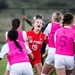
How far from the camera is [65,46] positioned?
1065cm

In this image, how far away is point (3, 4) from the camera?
41.5m

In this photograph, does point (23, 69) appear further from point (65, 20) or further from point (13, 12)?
point (13, 12)

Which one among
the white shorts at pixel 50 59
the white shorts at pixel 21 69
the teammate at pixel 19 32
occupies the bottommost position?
the white shorts at pixel 50 59

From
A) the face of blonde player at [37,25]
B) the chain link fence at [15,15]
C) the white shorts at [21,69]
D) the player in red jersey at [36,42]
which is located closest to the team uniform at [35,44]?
the player in red jersey at [36,42]

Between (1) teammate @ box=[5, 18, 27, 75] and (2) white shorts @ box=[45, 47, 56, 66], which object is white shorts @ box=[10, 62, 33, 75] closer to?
(1) teammate @ box=[5, 18, 27, 75]

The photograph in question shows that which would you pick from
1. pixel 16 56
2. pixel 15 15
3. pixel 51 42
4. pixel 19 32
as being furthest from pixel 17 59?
pixel 15 15

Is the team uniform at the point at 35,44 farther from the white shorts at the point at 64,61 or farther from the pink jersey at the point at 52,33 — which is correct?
the white shorts at the point at 64,61

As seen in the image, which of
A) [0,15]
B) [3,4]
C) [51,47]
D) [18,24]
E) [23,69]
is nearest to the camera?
[23,69]

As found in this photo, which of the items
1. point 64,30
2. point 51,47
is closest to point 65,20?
point 64,30

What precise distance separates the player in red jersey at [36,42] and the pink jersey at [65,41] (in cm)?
218

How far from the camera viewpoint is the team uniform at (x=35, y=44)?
1288 cm

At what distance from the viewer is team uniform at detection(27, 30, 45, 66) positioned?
12883 millimetres

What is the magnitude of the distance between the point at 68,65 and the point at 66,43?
46 centimetres

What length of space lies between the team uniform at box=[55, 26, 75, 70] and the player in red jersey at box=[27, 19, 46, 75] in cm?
214
